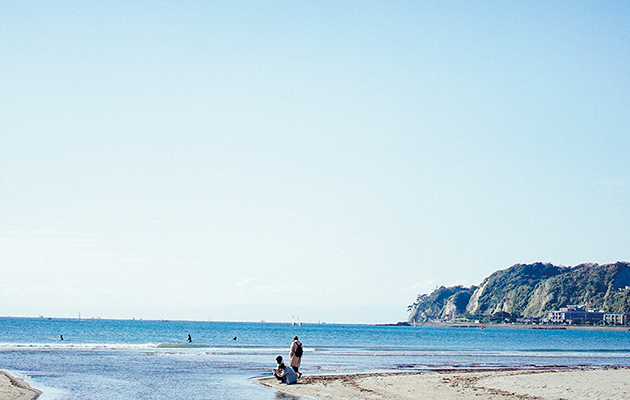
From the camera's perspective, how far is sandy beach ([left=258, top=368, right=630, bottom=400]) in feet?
81.8

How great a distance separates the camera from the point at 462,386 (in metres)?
28.6

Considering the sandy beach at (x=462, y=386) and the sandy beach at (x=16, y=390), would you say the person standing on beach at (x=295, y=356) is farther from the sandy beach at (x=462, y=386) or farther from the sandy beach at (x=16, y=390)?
the sandy beach at (x=16, y=390)

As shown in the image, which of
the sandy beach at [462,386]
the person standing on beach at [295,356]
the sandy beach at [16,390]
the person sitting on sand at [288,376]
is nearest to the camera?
the sandy beach at [16,390]

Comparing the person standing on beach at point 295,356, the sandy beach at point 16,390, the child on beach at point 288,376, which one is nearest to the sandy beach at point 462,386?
the child on beach at point 288,376

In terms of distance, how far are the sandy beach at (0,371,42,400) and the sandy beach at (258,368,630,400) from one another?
Result: 994 centimetres

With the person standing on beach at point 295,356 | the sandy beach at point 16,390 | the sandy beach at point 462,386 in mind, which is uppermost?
the person standing on beach at point 295,356

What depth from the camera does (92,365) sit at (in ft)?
132

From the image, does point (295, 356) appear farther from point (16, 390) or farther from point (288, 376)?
point (16, 390)

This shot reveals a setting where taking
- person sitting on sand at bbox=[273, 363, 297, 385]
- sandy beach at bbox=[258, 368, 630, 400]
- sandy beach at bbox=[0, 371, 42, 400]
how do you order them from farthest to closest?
person sitting on sand at bbox=[273, 363, 297, 385] < sandy beach at bbox=[258, 368, 630, 400] < sandy beach at bbox=[0, 371, 42, 400]

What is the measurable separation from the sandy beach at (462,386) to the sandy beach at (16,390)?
9940 mm

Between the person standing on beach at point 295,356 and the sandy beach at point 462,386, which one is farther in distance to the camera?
the person standing on beach at point 295,356

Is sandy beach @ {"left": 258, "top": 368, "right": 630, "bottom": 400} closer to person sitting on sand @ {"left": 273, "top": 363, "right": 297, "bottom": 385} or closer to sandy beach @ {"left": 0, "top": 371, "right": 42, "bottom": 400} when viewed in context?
person sitting on sand @ {"left": 273, "top": 363, "right": 297, "bottom": 385}

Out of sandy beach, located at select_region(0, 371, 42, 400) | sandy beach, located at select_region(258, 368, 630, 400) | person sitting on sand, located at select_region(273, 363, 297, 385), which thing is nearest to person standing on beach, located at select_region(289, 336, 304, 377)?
sandy beach, located at select_region(258, 368, 630, 400)

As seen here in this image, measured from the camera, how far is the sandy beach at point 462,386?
24938 millimetres
